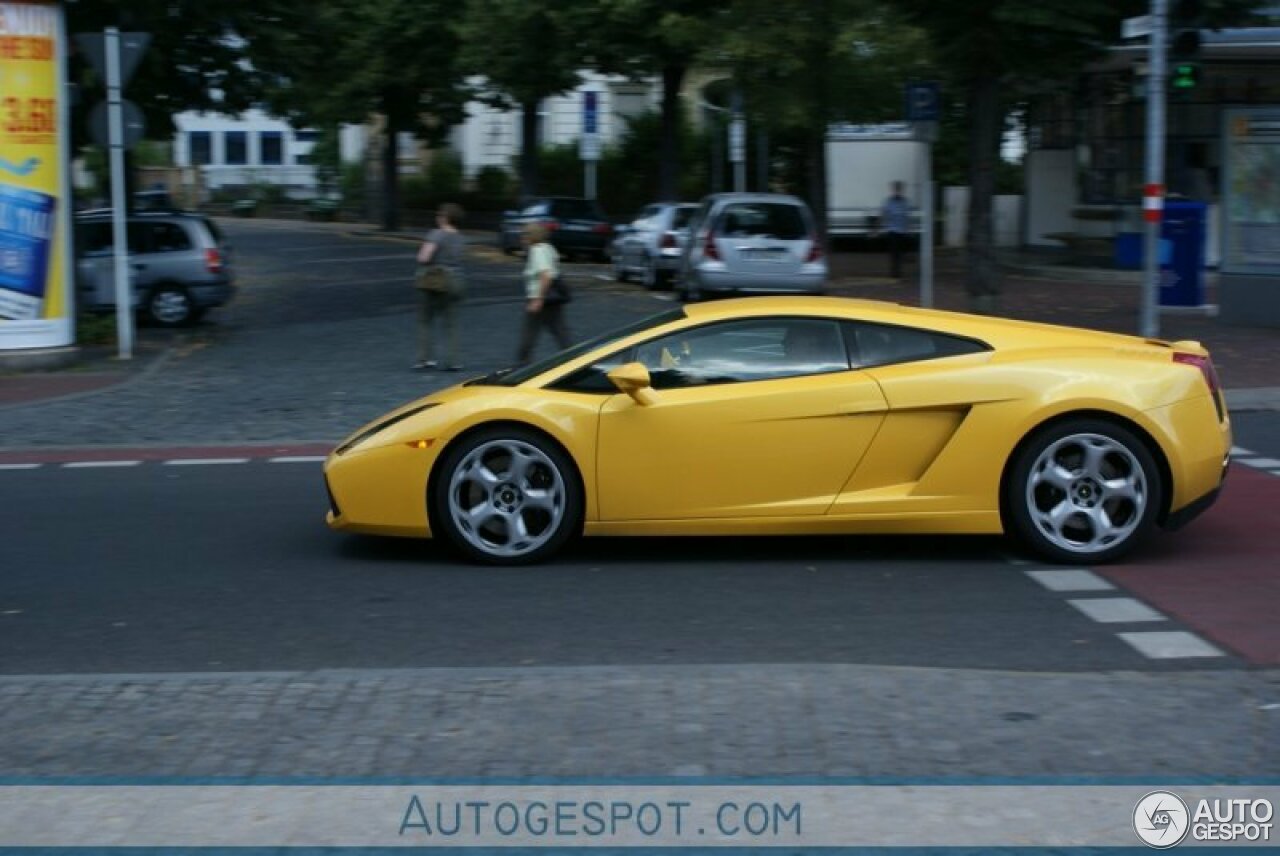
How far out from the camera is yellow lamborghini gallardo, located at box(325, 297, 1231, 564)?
26.6ft

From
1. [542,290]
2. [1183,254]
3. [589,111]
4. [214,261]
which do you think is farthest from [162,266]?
[589,111]

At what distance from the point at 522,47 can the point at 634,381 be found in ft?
102

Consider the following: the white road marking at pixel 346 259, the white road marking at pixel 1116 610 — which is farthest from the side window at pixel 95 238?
the white road marking at pixel 1116 610

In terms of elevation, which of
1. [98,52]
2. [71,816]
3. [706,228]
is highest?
[98,52]

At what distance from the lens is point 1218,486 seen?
8305 millimetres

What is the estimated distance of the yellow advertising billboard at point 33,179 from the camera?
58.6 ft

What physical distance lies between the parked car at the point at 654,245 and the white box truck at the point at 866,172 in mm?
10523

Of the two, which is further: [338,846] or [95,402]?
[95,402]

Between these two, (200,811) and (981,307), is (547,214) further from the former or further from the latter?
(200,811)

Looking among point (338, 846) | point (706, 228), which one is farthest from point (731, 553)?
point (706, 228)

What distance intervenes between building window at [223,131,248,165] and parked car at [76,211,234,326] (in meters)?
80.9

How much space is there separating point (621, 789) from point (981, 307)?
54.2 ft

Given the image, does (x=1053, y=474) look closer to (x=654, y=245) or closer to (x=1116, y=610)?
(x=1116, y=610)

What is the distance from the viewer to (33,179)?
18.0 meters
